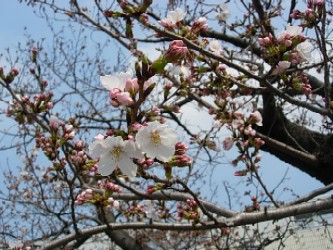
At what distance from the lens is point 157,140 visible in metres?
1.29

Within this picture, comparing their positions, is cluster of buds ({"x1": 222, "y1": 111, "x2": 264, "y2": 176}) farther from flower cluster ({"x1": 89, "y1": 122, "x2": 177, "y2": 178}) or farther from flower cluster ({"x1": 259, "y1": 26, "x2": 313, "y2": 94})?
flower cluster ({"x1": 89, "y1": 122, "x2": 177, "y2": 178})

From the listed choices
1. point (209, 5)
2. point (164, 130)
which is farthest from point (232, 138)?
point (209, 5)

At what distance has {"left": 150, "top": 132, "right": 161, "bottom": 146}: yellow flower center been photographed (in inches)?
49.3

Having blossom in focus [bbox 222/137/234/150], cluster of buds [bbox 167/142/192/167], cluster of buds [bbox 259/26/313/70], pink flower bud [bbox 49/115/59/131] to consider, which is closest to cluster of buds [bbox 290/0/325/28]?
cluster of buds [bbox 259/26/313/70]

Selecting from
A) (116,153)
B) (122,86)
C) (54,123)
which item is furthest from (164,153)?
(54,123)

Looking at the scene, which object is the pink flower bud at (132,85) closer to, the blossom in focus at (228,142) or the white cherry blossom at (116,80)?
the white cherry blossom at (116,80)

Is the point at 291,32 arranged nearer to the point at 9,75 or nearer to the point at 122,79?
the point at 122,79

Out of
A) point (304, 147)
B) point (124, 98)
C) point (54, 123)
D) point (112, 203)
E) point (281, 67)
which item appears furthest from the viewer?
point (304, 147)

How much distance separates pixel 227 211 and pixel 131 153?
4.78 feet

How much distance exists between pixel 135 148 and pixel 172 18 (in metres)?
1.42

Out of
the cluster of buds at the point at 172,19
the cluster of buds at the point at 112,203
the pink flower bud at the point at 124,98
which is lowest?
the pink flower bud at the point at 124,98

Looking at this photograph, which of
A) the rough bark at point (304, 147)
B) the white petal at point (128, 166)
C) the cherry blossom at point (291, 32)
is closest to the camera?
the white petal at point (128, 166)

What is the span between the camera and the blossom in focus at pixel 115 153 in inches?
48.7

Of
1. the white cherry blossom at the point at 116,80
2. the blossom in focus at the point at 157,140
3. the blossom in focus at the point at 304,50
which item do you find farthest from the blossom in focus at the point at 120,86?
the blossom in focus at the point at 304,50
